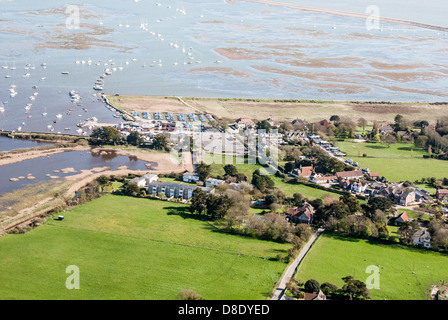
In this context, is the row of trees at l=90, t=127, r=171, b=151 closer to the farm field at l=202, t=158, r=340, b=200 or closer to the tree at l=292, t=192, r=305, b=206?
the farm field at l=202, t=158, r=340, b=200

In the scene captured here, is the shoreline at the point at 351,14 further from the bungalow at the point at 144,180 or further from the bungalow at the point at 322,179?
the bungalow at the point at 144,180

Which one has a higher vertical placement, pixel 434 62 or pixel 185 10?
pixel 185 10

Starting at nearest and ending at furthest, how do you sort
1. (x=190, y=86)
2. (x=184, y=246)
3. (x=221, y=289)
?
(x=221, y=289) → (x=184, y=246) → (x=190, y=86)

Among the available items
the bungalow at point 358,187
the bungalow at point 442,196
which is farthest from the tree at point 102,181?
the bungalow at point 442,196

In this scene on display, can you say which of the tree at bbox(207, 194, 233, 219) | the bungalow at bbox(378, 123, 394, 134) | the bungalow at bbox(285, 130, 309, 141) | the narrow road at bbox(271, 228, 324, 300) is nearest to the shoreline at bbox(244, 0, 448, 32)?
the bungalow at bbox(378, 123, 394, 134)

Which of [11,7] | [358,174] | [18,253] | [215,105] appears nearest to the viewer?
[18,253]
